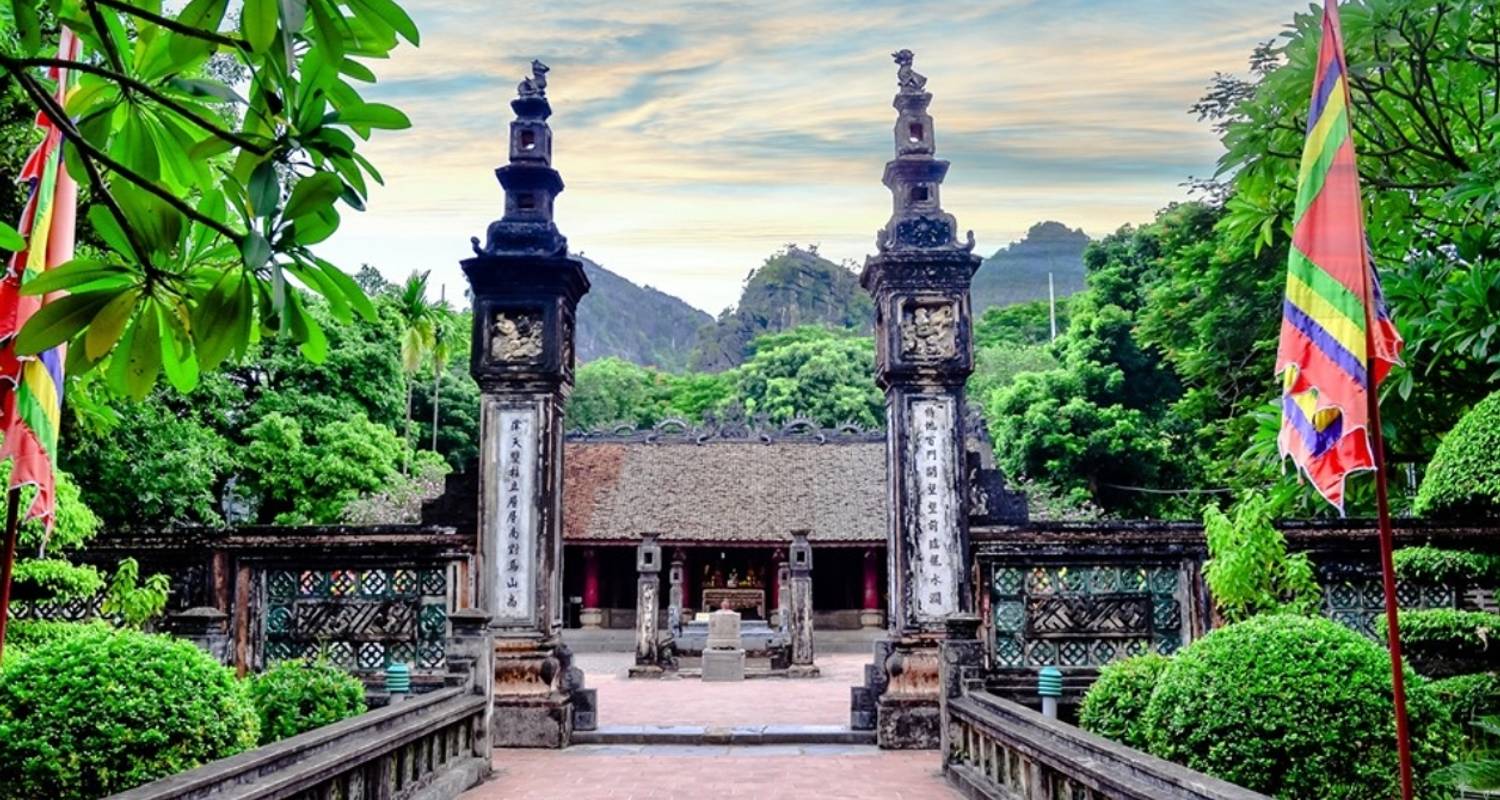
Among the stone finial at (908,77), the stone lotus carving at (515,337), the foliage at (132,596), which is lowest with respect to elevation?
the foliage at (132,596)

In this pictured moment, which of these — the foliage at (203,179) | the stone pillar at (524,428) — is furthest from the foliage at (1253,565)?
the foliage at (203,179)

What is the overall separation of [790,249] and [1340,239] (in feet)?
198

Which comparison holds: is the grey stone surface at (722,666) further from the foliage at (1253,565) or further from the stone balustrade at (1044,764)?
the foliage at (1253,565)

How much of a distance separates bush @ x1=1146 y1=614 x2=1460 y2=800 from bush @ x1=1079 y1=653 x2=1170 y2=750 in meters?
1.20

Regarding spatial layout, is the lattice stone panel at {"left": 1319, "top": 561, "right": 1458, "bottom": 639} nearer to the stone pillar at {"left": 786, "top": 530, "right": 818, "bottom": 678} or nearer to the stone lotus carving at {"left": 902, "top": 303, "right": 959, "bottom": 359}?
the stone lotus carving at {"left": 902, "top": 303, "right": 959, "bottom": 359}

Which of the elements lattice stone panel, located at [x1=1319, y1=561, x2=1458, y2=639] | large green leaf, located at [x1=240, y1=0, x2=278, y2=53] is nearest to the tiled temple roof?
lattice stone panel, located at [x1=1319, y1=561, x2=1458, y2=639]

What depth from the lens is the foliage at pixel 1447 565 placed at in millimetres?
7891

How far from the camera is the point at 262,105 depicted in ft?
7.18

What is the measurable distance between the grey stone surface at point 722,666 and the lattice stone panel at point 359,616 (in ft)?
28.2

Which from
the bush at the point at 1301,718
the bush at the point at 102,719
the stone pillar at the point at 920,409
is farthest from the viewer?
the stone pillar at the point at 920,409

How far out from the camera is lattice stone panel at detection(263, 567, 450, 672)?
927cm

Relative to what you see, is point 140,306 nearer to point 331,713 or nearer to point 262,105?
point 262,105

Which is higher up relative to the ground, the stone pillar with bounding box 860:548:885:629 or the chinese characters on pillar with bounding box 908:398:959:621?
the chinese characters on pillar with bounding box 908:398:959:621

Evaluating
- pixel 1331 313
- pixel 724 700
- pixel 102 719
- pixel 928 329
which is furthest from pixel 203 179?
pixel 724 700
